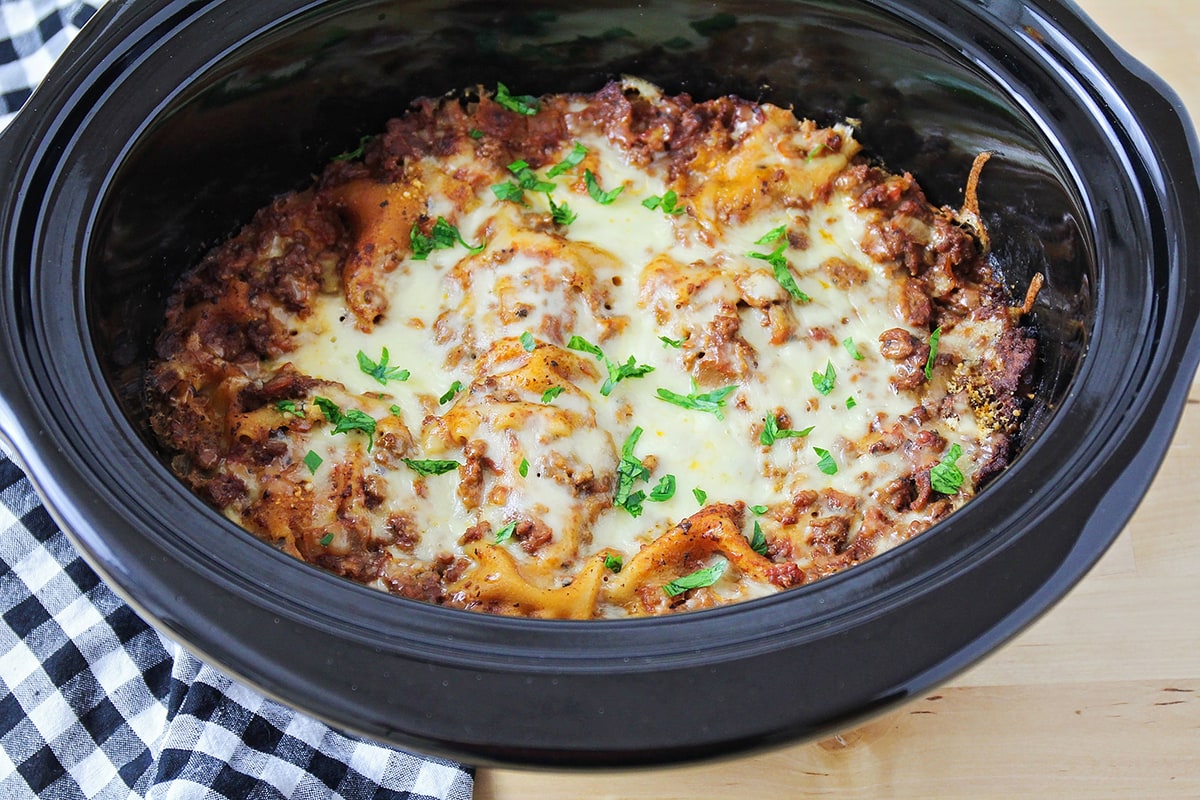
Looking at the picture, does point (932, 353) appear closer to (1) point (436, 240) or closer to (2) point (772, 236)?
(2) point (772, 236)

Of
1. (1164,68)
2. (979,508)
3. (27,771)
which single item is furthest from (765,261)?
(27,771)

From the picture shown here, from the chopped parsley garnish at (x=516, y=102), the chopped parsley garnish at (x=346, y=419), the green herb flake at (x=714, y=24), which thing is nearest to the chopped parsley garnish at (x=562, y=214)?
the chopped parsley garnish at (x=516, y=102)

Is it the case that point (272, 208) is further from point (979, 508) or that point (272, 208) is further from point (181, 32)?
point (979, 508)

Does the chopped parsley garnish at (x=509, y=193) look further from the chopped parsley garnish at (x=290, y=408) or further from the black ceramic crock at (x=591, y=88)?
the chopped parsley garnish at (x=290, y=408)

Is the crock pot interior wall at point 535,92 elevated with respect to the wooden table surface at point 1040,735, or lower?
elevated

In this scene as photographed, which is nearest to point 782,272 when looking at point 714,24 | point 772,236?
point 772,236

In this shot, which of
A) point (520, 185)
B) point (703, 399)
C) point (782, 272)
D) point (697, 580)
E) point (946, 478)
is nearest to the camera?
point (697, 580)
